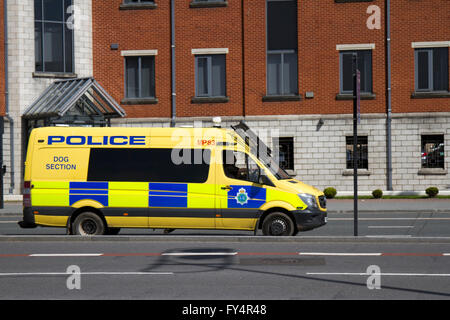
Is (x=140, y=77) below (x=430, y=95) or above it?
above

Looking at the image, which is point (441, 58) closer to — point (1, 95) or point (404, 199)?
point (404, 199)

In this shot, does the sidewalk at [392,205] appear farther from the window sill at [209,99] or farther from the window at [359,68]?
the window sill at [209,99]

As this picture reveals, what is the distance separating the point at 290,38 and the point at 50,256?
20576mm

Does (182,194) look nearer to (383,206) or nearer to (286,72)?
(383,206)

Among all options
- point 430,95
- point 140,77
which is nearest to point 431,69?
point 430,95

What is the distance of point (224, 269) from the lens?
11773 mm

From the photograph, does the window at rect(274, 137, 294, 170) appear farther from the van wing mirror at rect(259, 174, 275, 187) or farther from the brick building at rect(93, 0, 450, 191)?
the van wing mirror at rect(259, 174, 275, 187)

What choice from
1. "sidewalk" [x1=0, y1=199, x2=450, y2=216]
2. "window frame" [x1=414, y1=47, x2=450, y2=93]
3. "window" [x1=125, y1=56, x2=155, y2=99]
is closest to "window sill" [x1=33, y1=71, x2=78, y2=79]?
"window" [x1=125, y1=56, x2=155, y2=99]

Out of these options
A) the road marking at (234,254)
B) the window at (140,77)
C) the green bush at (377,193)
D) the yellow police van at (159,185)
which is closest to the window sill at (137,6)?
the window at (140,77)

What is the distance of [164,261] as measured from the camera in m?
12.7

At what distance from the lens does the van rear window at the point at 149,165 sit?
1627 cm

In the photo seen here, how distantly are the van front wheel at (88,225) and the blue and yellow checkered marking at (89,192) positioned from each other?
1.22ft

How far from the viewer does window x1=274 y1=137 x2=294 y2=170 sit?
31594mm

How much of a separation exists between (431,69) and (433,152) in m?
3.56
